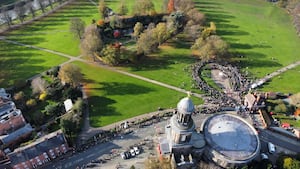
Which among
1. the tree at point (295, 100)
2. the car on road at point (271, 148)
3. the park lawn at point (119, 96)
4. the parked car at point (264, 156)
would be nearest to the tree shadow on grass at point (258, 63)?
the tree at point (295, 100)

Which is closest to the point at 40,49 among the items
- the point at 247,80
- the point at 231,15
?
the point at 247,80

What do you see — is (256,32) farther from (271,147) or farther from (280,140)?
(271,147)

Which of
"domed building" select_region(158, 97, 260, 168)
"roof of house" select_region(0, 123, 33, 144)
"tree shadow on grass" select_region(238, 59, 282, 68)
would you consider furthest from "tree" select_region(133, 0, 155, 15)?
"domed building" select_region(158, 97, 260, 168)

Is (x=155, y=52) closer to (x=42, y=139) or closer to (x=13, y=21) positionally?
(x=42, y=139)

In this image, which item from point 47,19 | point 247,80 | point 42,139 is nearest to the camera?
point 42,139

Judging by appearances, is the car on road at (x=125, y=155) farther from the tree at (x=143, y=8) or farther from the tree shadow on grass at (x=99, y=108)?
the tree at (x=143, y=8)

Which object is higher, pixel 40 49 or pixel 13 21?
pixel 13 21

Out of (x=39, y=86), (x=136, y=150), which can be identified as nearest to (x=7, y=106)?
(x=39, y=86)
